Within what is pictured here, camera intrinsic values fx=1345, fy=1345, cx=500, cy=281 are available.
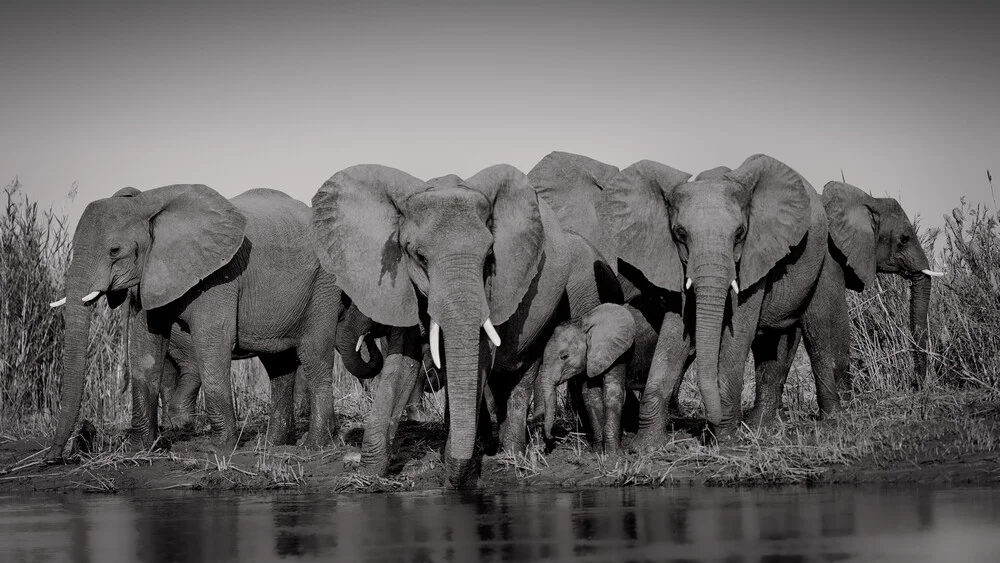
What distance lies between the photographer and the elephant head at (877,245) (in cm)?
1402

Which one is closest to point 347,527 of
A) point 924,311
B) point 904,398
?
point 904,398

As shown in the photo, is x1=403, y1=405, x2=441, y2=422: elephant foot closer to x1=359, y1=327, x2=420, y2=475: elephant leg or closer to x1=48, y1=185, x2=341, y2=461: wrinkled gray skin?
x1=48, y1=185, x2=341, y2=461: wrinkled gray skin

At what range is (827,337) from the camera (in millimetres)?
13641

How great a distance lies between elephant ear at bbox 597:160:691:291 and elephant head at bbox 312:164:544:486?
1.72 metres

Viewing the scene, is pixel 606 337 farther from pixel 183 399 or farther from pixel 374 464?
pixel 183 399

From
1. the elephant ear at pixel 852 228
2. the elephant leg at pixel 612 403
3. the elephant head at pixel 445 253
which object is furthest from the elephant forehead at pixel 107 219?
the elephant ear at pixel 852 228

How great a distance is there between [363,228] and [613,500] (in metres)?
3.00

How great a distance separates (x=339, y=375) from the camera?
18141 mm

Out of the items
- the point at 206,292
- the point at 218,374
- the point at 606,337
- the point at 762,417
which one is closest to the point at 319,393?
the point at 218,374

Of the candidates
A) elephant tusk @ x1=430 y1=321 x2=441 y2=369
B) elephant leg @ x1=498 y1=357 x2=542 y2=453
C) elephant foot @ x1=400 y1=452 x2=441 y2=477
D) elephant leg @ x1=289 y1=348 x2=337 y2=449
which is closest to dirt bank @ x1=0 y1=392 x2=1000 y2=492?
elephant foot @ x1=400 y1=452 x2=441 y2=477

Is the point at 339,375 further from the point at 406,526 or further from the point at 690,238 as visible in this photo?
the point at 406,526

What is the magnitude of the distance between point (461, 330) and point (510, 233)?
114 centimetres

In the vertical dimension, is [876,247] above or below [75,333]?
above

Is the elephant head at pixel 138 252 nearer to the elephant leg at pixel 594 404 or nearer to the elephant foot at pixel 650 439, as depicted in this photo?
the elephant leg at pixel 594 404
